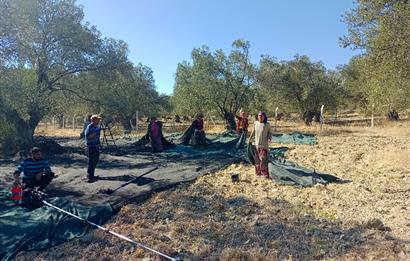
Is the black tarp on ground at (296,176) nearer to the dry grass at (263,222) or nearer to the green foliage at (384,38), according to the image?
the dry grass at (263,222)

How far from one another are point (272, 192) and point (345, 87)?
103 ft

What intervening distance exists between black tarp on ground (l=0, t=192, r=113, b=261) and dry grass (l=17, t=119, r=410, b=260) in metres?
0.19

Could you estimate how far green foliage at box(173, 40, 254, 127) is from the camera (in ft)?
90.3

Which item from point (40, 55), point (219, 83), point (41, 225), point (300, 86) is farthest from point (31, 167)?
point (300, 86)

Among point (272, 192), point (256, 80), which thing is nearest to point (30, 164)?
point (272, 192)

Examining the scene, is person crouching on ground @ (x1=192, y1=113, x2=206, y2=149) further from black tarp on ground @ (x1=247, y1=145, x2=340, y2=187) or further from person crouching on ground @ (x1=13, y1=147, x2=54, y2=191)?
person crouching on ground @ (x1=13, y1=147, x2=54, y2=191)

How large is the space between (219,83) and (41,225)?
22.2 meters

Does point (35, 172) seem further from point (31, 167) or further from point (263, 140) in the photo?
point (263, 140)

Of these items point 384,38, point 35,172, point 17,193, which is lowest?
point 17,193

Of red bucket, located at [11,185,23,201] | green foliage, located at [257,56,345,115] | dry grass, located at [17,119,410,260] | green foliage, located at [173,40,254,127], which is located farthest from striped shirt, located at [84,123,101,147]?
green foliage, located at [257,56,345,115]

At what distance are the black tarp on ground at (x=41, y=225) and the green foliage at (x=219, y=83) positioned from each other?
2102cm

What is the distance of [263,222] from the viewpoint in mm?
6340

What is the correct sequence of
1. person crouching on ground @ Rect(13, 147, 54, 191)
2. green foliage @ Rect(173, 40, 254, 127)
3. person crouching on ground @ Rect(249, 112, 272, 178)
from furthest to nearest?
green foliage @ Rect(173, 40, 254, 127), person crouching on ground @ Rect(249, 112, 272, 178), person crouching on ground @ Rect(13, 147, 54, 191)

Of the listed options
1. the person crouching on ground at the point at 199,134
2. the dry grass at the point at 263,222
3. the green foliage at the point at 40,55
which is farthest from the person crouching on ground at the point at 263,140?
the green foliage at the point at 40,55
